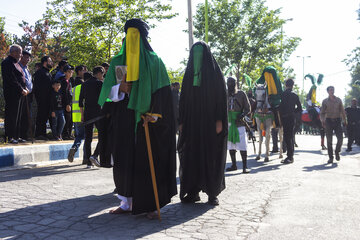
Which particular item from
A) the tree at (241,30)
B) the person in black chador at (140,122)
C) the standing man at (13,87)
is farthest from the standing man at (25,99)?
the tree at (241,30)

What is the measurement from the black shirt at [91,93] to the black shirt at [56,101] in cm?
251

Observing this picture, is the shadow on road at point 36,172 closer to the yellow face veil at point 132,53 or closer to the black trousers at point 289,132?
the yellow face veil at point 132,53

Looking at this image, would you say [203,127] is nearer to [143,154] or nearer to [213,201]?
[213,201]

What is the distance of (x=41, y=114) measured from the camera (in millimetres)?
10695

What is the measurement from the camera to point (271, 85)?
34.6 ft

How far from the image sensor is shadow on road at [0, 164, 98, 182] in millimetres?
6805

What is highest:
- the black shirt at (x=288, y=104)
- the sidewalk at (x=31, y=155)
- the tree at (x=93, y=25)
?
the tree at (x=93, y=25)

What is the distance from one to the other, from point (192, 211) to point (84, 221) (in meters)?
1.33

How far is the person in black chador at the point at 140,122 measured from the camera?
14.0 ft

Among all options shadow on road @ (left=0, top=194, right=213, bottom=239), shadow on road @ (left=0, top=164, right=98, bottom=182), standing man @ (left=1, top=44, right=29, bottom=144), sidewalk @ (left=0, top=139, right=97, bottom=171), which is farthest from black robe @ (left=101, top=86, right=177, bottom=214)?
standing man @ (left=1, top=44, right=29, bottom=144)

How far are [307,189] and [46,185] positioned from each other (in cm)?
423

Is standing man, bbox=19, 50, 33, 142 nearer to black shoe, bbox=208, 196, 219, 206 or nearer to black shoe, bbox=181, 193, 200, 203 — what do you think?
black shoe, bbox=181, 193, 200, 203

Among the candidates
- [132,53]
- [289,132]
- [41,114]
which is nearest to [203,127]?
[132,53]

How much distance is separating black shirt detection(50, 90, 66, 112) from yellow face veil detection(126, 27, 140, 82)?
6.36m
